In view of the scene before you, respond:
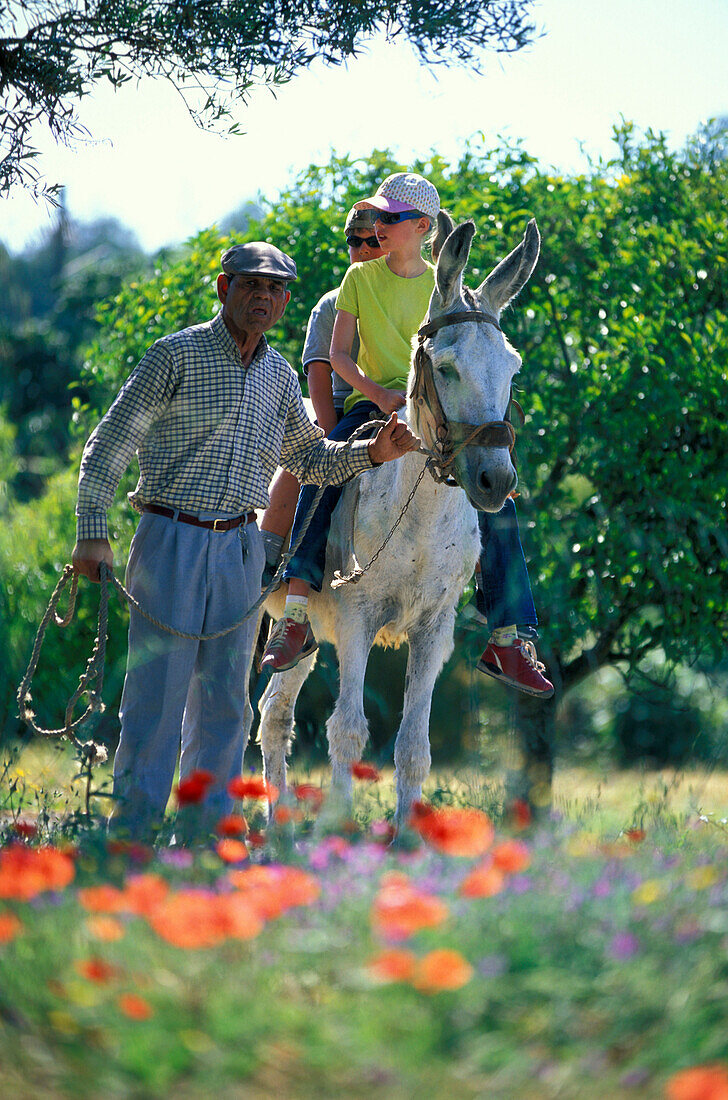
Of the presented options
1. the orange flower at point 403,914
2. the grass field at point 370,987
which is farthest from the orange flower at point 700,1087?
the orange flower at point 403,914

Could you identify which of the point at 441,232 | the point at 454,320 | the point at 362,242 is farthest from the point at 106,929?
the point at 362,242

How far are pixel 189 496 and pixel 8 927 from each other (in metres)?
2.52

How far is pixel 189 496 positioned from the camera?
4.52 metres

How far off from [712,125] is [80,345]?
80.9ft

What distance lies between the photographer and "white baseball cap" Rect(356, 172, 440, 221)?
17.6ft

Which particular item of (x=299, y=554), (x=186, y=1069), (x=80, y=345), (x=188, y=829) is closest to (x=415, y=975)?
(x=186, y=1069)

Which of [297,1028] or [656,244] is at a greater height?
[656,244]

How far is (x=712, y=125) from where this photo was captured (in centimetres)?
950

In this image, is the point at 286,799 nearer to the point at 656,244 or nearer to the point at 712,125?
the point at 656,244

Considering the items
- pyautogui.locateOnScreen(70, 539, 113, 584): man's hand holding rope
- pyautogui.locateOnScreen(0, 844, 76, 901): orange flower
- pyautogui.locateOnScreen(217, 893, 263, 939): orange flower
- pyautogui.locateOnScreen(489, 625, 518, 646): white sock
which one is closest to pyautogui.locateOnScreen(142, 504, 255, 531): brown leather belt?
pyautogui.locateOnScreen(70, 539, 113, 584): man's hand holding rope

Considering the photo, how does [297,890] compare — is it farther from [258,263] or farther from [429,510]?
[429,510]

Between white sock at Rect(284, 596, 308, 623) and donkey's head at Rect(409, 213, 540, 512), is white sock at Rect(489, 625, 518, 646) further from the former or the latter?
donkey's head at Rect(409, 213, 540, 512)

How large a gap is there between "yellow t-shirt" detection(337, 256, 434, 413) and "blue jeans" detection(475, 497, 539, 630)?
3.04ft

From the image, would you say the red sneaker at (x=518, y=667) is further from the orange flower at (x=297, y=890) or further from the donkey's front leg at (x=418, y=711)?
the orange flower at (x=297, y=890)
